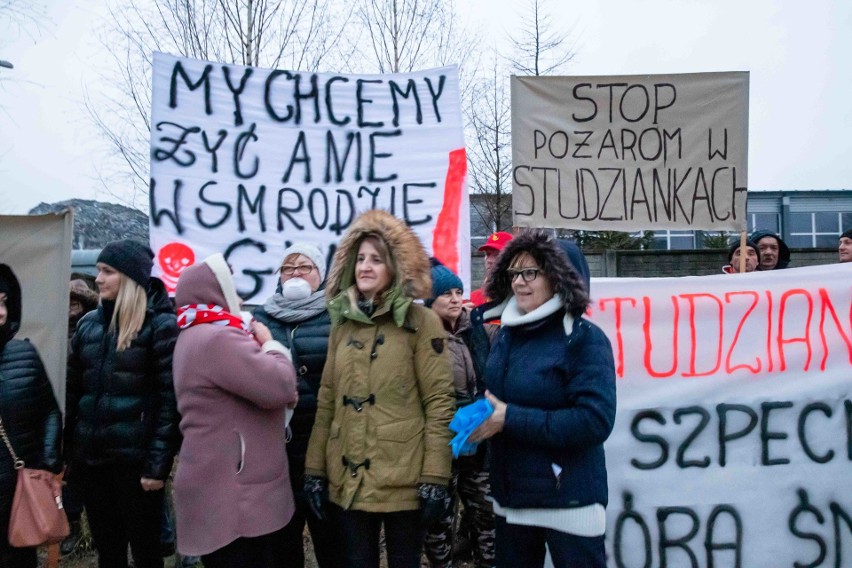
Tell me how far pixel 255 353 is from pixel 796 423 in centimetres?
264

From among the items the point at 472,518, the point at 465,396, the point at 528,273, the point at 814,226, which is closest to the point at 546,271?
the point at 528,273

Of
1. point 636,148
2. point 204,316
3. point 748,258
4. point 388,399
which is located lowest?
point 388,399

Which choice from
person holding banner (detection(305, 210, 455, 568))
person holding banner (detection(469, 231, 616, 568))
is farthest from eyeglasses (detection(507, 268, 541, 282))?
person holding banner (detection(305, 210, 455, 568))

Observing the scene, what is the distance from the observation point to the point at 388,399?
2525 mm

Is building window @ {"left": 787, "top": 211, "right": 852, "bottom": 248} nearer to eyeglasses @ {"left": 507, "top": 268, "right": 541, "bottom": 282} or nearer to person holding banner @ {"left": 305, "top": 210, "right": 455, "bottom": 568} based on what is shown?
eyeglasses @ {"left": 507, "top": 268, "right": 541, "bottom": 282}

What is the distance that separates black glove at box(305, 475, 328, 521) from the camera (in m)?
2.60

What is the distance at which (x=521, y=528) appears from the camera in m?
2.47

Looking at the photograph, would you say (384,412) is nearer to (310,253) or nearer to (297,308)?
(297,308)

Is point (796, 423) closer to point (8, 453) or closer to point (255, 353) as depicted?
point (255, 353)

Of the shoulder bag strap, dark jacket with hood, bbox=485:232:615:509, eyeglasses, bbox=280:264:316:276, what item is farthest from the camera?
eyeglasses, bbox=280:264:316:276

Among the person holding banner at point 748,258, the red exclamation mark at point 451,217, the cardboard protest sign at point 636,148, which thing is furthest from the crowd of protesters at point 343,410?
the person holding banner at point 748,258

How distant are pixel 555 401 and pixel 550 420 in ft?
0.27

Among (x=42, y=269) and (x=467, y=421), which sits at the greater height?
(x=42, y=269)

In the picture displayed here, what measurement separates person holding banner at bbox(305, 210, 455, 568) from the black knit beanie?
0.99m
